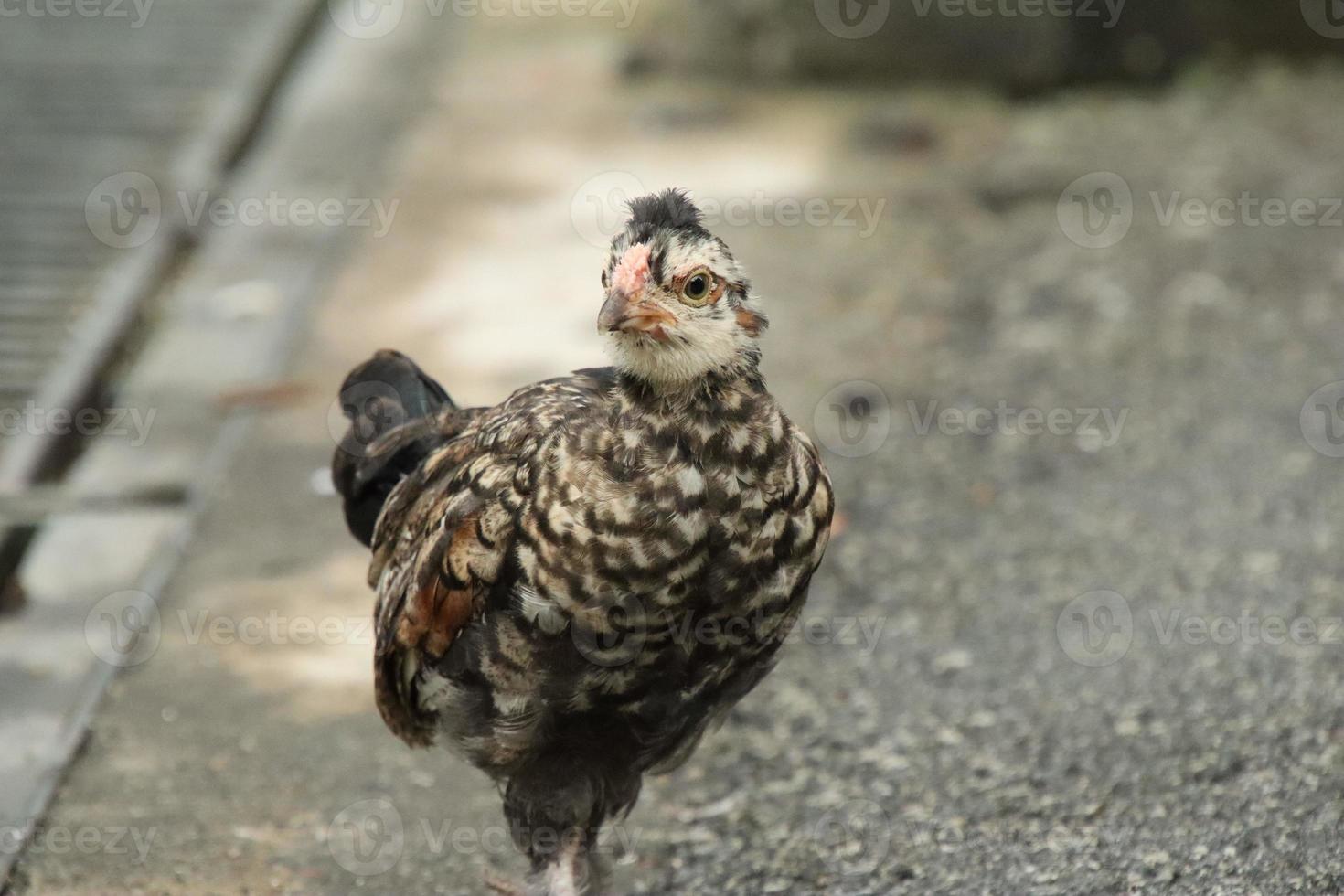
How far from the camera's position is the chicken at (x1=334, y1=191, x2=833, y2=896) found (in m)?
3.28

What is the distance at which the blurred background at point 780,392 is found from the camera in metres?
4.30

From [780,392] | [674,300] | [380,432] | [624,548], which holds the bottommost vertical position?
[780,392]

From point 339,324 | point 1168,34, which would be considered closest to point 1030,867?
point 339,324

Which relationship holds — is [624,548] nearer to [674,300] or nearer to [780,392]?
[674,300]

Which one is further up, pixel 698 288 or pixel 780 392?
pixel 698 288

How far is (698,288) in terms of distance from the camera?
3.28 m

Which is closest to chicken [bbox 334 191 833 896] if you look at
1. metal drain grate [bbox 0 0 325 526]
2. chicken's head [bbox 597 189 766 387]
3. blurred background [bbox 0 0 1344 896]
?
chicken's head [bbox 597 189 766 387]

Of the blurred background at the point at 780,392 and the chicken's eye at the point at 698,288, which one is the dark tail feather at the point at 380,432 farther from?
the chicken's eye at the point at 698,288

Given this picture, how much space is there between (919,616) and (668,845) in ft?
4.01

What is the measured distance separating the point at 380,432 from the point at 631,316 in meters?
1.21

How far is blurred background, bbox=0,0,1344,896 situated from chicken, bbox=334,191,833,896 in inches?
28.2

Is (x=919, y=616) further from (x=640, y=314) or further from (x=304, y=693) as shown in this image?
(x=640, y=314)

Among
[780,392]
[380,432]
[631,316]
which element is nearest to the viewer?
[631,316]

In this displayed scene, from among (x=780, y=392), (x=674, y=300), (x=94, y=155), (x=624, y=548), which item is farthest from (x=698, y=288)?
(x=94, y=155)
